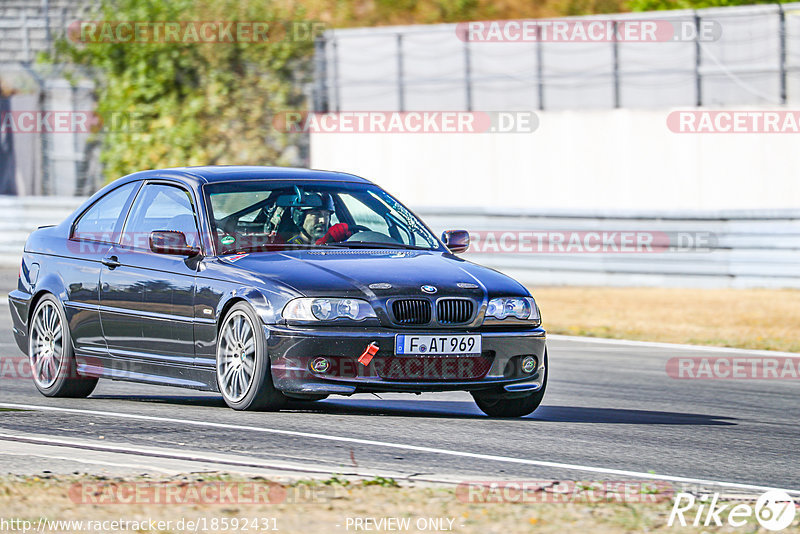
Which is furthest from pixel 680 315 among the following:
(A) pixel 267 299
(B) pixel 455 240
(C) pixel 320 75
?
(C) pixel 320 75

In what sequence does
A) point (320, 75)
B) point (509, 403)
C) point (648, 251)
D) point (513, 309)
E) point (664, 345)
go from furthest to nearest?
point (320, 75)
point (648, 251)
point (664, 345)
point (509, 403)
point (513, 309)

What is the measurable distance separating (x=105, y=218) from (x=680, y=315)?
29.1 feet

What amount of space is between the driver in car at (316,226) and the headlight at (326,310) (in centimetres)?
97

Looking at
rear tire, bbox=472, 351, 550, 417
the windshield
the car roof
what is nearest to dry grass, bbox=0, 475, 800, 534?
rear tire, bbox=472, 351, 550, 417

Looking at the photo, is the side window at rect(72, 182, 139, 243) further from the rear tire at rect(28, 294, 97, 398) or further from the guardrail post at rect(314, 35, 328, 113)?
the guardrail post at rect(314, 35, 328, 113)

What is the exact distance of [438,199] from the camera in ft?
80.1

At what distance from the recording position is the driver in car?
8.73 meters

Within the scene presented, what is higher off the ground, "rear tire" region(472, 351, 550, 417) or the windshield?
the windshield

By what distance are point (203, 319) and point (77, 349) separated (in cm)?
140

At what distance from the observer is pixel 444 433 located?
25.5 feet

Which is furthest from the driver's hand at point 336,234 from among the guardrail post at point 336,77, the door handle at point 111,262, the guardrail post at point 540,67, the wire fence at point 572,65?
the guardrail post at point 336,77

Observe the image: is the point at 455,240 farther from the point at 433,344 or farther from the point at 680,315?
the point at 680,315

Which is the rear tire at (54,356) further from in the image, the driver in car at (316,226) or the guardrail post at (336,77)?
the guardrail post at (336,77)

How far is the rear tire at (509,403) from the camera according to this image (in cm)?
856
